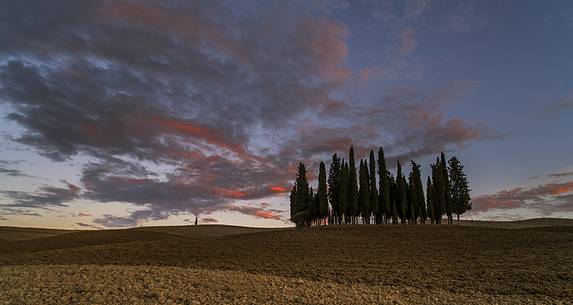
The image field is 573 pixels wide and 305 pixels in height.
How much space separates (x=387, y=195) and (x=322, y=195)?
1021 cm

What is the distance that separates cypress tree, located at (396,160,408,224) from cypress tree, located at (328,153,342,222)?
9.45 m

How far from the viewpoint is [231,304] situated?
1466 cm

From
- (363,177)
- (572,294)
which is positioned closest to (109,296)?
(572,294)

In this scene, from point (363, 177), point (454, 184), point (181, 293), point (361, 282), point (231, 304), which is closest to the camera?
point (231, 304)

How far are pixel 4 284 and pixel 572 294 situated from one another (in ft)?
81.0

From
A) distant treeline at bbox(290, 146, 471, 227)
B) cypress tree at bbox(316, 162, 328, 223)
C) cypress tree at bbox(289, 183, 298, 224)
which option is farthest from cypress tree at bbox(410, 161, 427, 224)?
cypress tree at bbox(289, 183, 298, 224)

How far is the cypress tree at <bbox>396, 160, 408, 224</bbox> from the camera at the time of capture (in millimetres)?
63812

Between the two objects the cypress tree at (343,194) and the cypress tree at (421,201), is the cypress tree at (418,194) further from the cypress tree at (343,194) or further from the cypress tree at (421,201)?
the cypress tree at (343,194)

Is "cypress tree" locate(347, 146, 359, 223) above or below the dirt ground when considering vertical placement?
above

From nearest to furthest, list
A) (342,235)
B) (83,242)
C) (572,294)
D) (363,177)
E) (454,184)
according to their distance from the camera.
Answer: (572,294)
(342,235)
(83,242)
(363,177)
(454,184)

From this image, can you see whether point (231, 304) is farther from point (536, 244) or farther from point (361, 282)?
point (536, 244)

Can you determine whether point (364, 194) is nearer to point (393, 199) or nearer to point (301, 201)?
point (393, 199)

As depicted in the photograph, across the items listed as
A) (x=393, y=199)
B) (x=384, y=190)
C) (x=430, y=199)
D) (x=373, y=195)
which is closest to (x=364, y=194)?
(x=373, y=195)

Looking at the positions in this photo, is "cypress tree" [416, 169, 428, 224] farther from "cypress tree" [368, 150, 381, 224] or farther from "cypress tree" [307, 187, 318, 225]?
"cypress tree" [307, 187, 318, 225]
